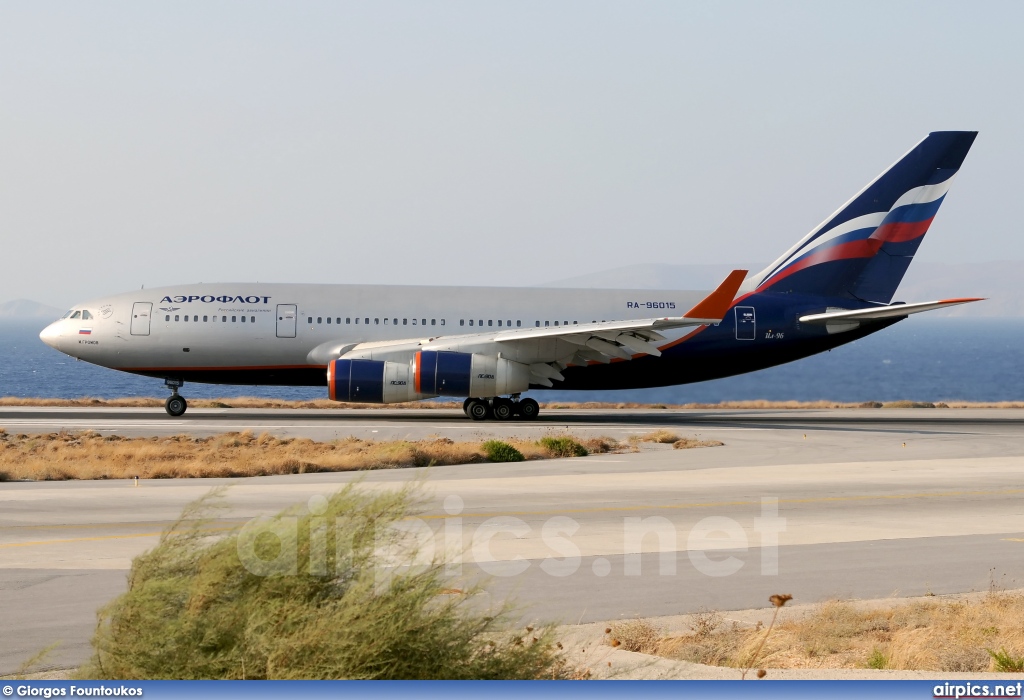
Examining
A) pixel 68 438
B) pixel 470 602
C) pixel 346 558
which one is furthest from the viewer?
pixel 68 438

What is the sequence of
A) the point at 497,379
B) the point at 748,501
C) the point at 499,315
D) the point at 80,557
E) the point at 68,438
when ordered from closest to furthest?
the point at 80,557 → the point at 748,501 → the point at 68,438 → the point at 497,379 → the point at 499,315

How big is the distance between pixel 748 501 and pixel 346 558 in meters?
12.4

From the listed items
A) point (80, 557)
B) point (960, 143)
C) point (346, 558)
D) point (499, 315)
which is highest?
point (960, 143)

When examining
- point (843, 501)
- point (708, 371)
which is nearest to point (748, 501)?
point (843, 501)

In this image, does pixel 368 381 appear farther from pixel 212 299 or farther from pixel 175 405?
pixel 175 405

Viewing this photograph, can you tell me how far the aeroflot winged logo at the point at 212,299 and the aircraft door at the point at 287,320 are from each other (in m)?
0.62

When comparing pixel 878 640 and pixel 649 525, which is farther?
pixel 649 525

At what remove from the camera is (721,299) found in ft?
106

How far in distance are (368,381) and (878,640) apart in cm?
2475

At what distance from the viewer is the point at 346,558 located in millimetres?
6605

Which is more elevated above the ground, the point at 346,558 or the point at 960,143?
the point at 960,143

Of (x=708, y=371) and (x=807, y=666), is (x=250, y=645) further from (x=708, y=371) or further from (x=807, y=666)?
(x=708, y=371)

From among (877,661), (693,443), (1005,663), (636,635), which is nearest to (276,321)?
(693,443)

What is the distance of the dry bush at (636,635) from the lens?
8688 millimetres
